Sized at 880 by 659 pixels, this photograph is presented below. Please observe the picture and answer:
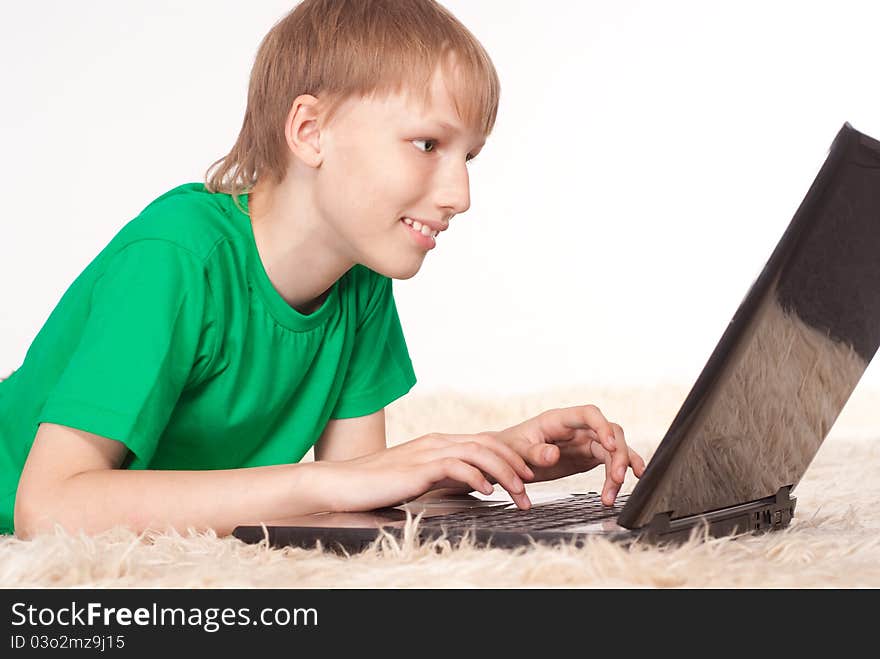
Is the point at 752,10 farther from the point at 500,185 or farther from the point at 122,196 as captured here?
the point at 122,196

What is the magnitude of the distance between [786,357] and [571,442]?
42 centimetres

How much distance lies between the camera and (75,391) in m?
0.97

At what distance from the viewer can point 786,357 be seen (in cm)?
80

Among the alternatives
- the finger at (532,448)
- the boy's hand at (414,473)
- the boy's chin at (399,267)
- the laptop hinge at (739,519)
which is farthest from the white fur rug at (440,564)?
the boy's chin at (399,267)

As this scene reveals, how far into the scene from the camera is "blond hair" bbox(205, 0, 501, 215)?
43.4 inches

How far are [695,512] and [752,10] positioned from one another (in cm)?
277

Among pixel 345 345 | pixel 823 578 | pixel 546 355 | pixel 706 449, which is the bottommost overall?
pixel 823 578

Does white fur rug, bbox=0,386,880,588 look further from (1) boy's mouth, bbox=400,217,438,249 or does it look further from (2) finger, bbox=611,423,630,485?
(1) boy's mouth, bbox=400,217,438,249

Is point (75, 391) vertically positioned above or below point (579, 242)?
below

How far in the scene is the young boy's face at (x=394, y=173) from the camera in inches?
43.0

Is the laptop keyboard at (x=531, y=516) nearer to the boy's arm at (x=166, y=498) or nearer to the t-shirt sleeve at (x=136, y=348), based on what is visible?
the boy's arm at (x=166, y=498)

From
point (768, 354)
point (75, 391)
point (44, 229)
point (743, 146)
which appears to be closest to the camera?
point (768, 354)

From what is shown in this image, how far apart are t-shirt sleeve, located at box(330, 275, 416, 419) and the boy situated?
0.28 ft
